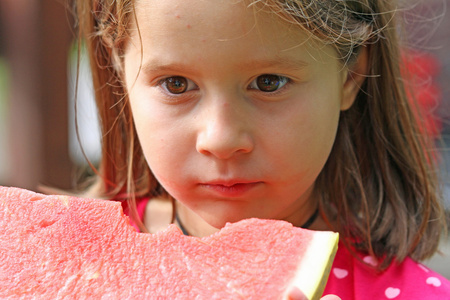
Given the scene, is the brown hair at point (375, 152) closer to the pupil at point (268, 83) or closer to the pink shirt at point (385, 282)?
the pink shirt at point (385, 282)

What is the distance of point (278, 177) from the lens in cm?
132

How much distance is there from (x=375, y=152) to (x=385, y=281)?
41 centimetres

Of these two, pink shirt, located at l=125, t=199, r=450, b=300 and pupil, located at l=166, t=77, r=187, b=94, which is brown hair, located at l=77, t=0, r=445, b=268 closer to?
pink shirt, located at l=125, t=199, r=450, b=300

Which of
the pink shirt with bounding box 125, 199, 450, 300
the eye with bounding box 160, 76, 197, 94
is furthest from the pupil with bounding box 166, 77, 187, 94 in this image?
the pink shirt with bounding box 125, 199, 450, 300

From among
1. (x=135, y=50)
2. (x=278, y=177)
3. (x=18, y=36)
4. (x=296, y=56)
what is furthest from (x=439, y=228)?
(x=18, y=36)

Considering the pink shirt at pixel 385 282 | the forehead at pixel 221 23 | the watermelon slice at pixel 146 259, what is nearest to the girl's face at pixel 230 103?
the forehead at pixel 221 23

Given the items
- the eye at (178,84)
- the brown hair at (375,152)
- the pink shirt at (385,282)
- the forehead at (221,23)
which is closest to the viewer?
the forehead at (221,23)

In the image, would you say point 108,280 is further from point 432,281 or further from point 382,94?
point 382,94

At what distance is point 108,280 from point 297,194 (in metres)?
0.55

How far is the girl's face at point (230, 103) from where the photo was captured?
1.21m

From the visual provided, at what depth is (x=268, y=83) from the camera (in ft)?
4.21

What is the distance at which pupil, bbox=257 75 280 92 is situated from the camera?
4.19 feet

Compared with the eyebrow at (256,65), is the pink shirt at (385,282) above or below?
below

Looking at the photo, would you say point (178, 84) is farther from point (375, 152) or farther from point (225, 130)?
point (375, 152)
